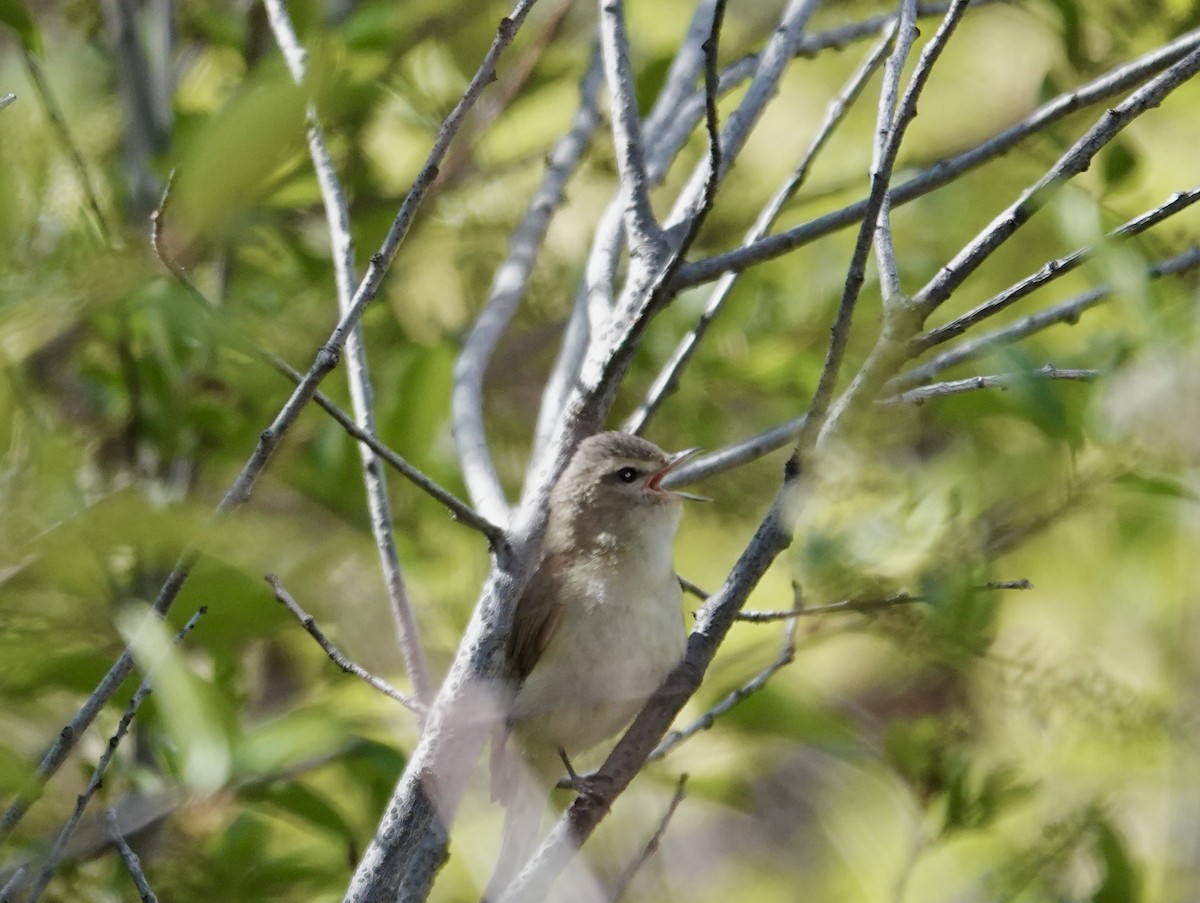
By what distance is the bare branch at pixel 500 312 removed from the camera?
265 centimetres

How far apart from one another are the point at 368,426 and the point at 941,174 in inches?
43.2

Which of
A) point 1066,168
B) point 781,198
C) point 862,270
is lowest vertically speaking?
point 862,270

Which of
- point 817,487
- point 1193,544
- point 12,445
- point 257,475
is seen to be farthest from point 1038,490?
point 12,445

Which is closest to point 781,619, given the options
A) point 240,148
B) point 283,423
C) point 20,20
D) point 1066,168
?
point 1066,168

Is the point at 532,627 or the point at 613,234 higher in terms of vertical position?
the point at 613,234

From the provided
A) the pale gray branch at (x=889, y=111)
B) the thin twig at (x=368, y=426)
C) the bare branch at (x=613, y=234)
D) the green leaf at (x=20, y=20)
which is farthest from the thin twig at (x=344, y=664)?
the pale gray branch at (x=889, y=111)

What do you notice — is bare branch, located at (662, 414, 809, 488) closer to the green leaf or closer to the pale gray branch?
the pale gray branch

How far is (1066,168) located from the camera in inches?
72.7

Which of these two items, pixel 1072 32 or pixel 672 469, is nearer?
pixel 1072 32

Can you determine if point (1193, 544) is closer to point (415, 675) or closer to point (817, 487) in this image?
point (817, 487)

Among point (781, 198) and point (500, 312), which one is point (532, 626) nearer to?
point (500, 312)

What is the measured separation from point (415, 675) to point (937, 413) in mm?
1627

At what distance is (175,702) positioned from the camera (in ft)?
4.05

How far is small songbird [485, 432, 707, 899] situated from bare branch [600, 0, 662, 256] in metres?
0.75
